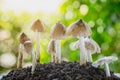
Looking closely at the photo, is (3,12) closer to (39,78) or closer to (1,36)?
(1,36)

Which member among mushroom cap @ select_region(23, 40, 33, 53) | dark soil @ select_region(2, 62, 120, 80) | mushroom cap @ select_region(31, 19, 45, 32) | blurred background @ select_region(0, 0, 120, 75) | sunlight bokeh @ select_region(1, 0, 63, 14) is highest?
sunlight bokeh @ select_region(1, 0, 63, 14)

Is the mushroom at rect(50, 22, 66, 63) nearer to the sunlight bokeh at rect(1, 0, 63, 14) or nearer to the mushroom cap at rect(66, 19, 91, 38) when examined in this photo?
the mushroom cap at rect(66, 19, 91, 38)

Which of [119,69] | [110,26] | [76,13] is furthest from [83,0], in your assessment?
[119,69]

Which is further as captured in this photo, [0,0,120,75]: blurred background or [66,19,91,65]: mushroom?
[0,0,120,75]: blurred background

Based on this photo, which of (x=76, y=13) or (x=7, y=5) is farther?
(x=7, y=5)

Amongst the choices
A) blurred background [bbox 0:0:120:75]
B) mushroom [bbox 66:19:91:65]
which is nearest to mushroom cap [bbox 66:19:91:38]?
mushroom [bbox 66:19:91:65]

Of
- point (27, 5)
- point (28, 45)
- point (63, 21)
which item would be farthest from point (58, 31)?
point (27, 5)

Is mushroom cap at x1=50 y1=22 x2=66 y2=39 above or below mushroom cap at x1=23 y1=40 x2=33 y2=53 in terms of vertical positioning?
above

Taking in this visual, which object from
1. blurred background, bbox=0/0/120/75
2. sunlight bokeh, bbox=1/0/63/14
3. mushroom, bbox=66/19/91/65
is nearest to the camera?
mushroom, bbox=66/19/91/65
